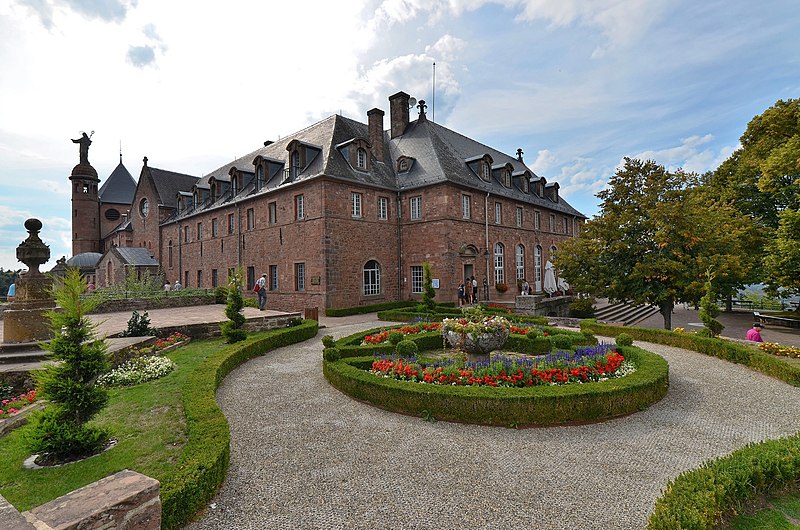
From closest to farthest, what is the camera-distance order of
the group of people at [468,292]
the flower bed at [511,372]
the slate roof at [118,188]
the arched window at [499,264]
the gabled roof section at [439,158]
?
the flower bed at [511,372] < the group of people at [468,292] < the gabled roof section at [439,158] < the arched window at [499,264] < the slate roof at [118,188]

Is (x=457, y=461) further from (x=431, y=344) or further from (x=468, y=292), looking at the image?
(x=468, y=292)

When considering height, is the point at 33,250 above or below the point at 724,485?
above

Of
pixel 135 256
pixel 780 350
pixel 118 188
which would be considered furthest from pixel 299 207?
pixel 118 188

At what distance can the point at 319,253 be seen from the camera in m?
22.5

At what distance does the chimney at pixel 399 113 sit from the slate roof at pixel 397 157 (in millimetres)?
491

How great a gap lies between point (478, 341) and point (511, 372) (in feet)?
4.59

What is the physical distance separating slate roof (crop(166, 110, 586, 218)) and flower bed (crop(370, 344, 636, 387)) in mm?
16287

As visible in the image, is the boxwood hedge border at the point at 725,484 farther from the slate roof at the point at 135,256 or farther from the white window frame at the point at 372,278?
the slate roof at the point at 135,256

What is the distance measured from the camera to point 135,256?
39.0 metres

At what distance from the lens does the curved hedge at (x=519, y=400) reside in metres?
6.49

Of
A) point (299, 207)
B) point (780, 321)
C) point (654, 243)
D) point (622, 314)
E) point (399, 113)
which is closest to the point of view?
point (654, 243)

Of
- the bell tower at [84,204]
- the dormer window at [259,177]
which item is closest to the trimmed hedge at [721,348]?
the dormer window at [259,177]

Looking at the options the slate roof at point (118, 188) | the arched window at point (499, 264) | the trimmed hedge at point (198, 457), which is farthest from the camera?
the slate roof at point (118, 188)

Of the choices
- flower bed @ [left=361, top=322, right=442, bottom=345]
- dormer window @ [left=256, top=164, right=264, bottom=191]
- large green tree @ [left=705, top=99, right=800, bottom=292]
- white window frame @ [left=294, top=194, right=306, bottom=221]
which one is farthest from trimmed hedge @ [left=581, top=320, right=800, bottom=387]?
dormer window @ [left=256, top=164, right=264, bottom=191]
